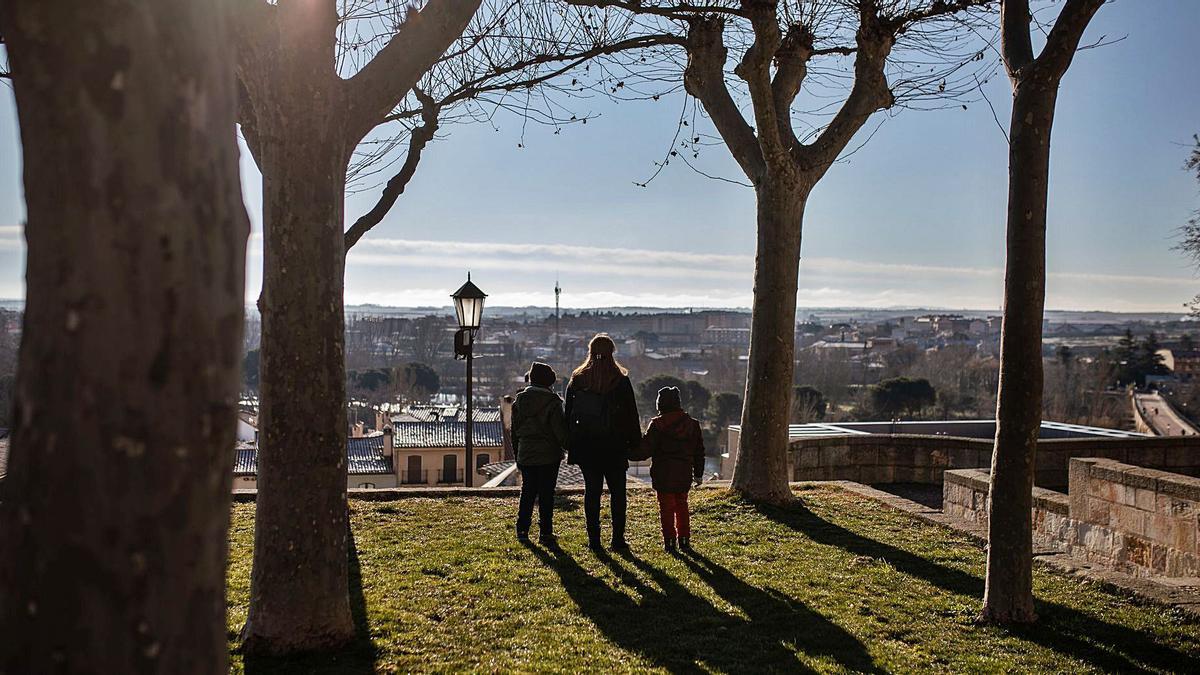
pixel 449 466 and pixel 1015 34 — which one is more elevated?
pixel 1015 34

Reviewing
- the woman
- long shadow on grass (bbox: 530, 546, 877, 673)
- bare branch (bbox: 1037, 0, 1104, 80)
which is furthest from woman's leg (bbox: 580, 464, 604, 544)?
bare branch (bbox: 1037, 0, 1104, 80)

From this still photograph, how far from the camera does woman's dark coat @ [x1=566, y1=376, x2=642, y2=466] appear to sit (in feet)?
23.2

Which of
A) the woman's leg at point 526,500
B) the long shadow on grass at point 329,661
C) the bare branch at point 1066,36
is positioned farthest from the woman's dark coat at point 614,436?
the bare branch at point 1066,36

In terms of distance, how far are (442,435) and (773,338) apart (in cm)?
3685

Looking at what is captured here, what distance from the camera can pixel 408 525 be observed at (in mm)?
8062

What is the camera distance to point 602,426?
7043 millimetres

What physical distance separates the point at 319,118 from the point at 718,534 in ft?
16.3

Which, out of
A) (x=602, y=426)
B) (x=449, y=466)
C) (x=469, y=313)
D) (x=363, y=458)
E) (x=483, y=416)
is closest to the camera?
(x=602, y=426)

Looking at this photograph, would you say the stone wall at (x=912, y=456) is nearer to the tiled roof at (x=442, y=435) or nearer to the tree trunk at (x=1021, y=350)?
the tree trunk at (x=1021, y=350)

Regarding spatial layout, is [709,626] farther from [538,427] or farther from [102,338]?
[102,338]

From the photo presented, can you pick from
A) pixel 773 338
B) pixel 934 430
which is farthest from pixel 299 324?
pixel 934 430

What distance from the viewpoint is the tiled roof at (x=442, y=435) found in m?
43.2

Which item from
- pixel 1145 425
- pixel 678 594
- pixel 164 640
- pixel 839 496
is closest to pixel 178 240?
pixel 164 640

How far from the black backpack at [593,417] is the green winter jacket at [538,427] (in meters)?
0.20
